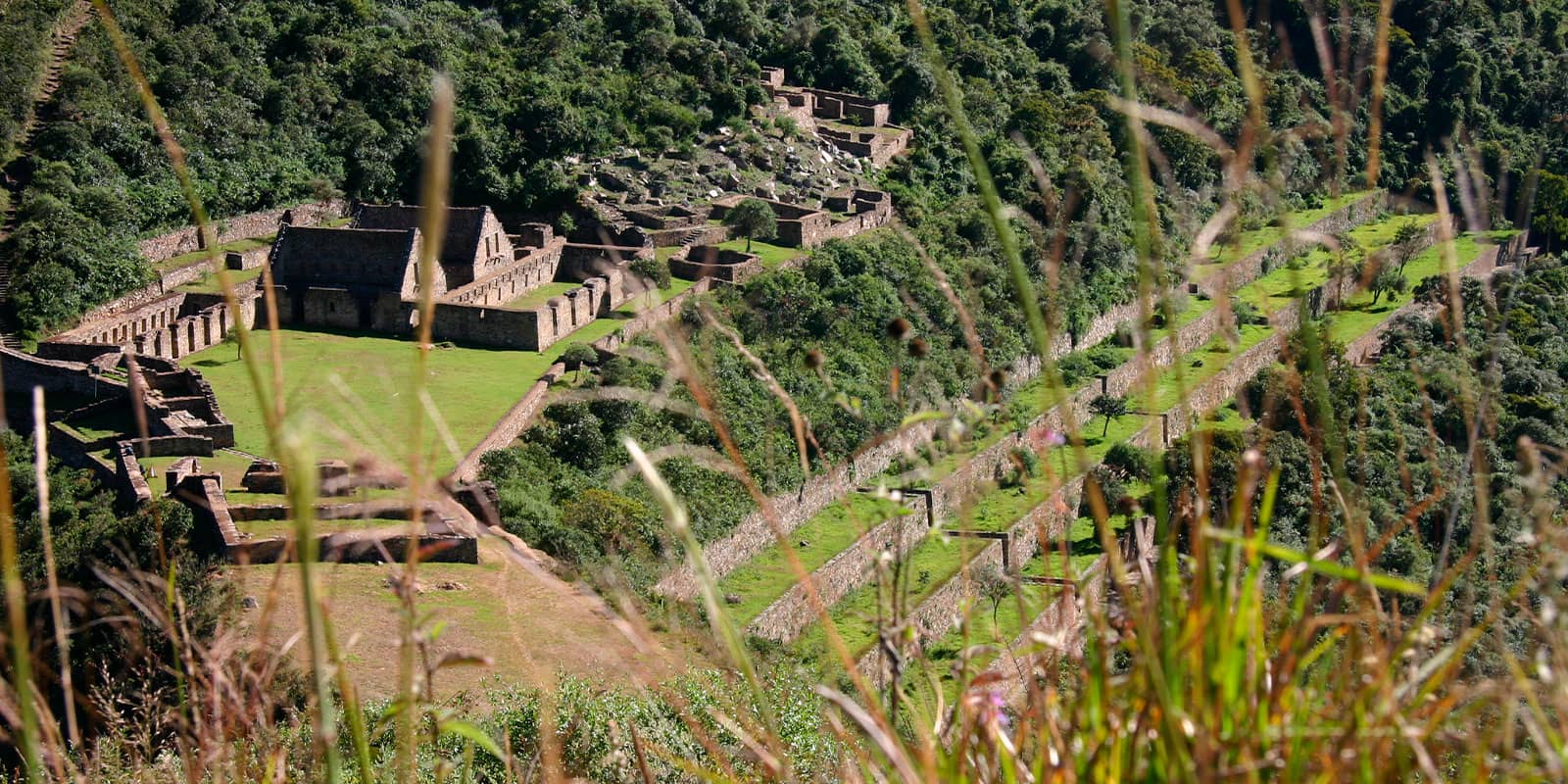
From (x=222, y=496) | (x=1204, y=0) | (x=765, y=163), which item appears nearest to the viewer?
(x=222, y=496)

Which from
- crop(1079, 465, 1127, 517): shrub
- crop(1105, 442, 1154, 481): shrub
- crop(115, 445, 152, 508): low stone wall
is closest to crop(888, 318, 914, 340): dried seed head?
crop(115, 445, 152, 508): low stone wall

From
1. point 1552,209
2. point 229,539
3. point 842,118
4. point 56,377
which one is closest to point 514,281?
point 56,377

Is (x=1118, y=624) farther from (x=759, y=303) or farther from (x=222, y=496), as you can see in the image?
(x=759, y=303)

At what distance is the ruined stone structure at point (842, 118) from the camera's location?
3378 cm

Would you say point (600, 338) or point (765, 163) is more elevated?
point (765, 163)

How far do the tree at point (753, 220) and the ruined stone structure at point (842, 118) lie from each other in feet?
20.7

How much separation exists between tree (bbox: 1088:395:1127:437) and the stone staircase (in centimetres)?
1554

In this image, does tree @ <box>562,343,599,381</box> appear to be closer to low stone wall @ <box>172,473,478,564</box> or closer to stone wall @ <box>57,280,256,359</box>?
stone wall @ <box>57,280,256,359</box>

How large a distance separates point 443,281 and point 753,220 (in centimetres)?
568

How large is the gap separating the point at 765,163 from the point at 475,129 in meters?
5.55

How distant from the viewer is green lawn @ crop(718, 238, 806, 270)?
2675 centimetres

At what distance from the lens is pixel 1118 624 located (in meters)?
1.95

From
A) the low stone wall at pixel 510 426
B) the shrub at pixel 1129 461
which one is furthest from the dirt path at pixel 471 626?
the shrub at pixel 1129 461

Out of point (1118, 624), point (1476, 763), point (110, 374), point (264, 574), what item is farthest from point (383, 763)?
point (110, 374)
